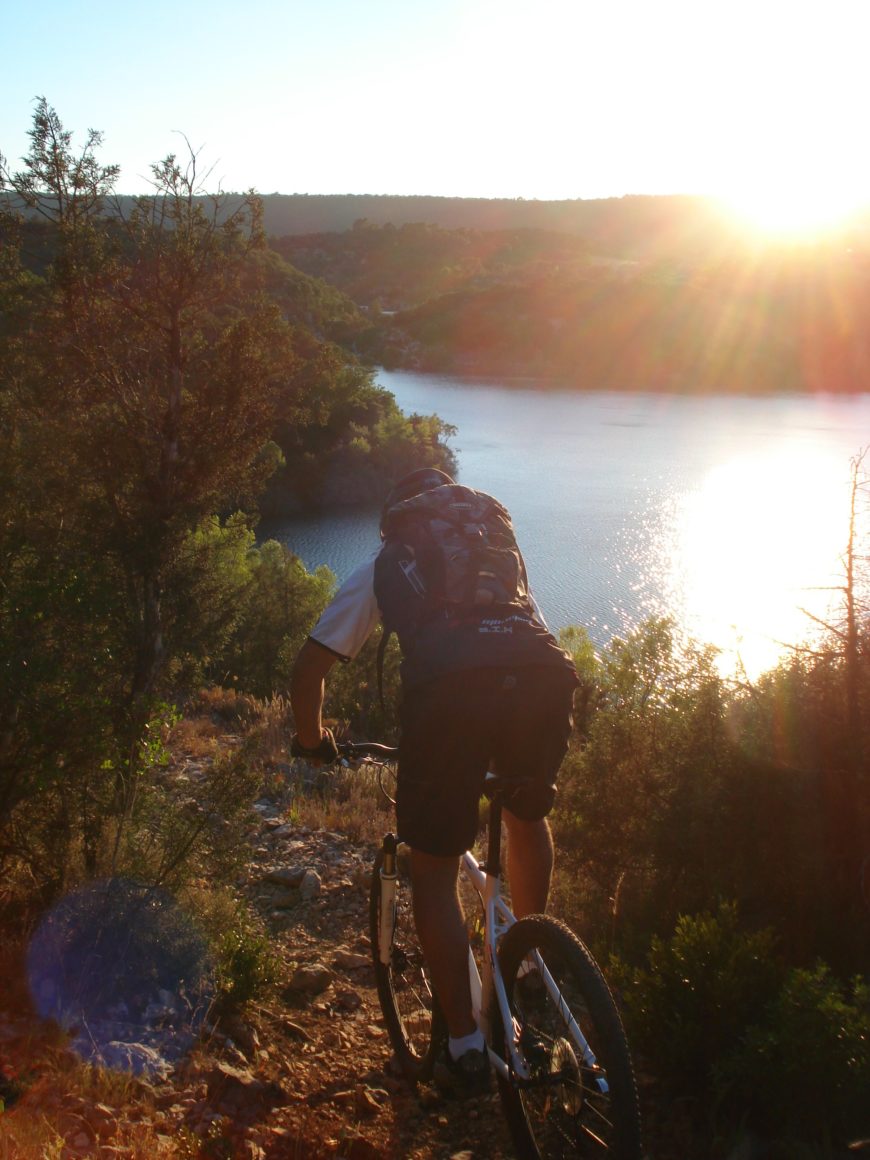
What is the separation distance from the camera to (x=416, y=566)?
2113 millimetres

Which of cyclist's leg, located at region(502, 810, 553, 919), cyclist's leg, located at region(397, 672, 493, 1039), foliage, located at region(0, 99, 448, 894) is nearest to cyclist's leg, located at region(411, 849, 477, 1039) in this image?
cyclist's leg, located at region(397, 672, 493, 1039)

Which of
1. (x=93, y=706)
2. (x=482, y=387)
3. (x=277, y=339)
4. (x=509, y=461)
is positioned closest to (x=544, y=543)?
(x=509, y=461)

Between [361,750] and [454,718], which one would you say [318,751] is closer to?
[361,750]

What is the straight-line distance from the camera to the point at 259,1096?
2.38 m

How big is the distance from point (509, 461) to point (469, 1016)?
26.9 metres

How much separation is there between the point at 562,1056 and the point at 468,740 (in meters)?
0.66

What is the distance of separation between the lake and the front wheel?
421 cm

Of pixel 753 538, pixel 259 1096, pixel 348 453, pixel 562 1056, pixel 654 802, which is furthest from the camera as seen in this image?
pixel 348 453

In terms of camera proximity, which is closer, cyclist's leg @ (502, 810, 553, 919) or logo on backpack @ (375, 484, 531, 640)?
logo on backpack @ (375, 484, 531, 640)

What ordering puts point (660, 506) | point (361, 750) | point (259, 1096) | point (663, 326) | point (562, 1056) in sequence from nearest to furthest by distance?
point (562, 1056) → point (259, 1096) → point (361, 750) → point (660, 506) → point (663, 326)

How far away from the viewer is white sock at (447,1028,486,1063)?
2148 mm

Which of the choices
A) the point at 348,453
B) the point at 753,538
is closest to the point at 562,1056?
the point at 753,538

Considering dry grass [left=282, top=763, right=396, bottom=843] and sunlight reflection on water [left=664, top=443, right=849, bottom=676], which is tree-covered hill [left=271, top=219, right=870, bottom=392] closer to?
sunlight reflection on water [left=664, top=443, right=849, bottom=676]

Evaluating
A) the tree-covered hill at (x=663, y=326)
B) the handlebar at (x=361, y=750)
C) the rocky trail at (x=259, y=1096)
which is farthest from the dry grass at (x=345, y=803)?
the tree-covered hill at (x=663, y=326)
